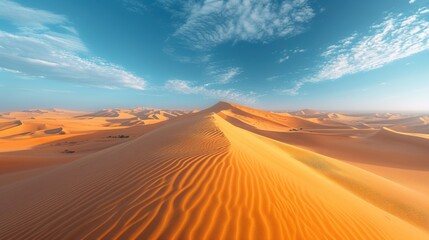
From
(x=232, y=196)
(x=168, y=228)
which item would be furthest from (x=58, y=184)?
(x=232, y=196)

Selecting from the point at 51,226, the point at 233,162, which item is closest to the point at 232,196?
the point at 233,162

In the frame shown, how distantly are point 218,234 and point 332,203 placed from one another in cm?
306

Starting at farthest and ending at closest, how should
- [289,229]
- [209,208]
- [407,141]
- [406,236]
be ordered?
1. [407,141]
2. [406,236]
3. [209,208]
4. [289,229]

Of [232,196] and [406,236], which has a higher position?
[232,196]

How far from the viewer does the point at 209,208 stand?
117 inches

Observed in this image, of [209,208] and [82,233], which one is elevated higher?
[209,208]

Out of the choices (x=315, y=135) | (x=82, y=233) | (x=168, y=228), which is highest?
→ (x=168, y=228)

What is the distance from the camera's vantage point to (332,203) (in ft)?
13.8

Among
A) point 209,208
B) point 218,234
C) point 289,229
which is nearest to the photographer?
point 218,234

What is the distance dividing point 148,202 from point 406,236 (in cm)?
516

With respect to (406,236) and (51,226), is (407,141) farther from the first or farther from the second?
(51,226)

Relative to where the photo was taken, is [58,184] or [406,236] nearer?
[406,236]

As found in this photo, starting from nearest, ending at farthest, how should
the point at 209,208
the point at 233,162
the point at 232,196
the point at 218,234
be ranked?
the point at 218,234
the point at 209,208
the point at 232,196
the point at 233,162

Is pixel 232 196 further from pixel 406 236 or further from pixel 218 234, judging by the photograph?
pixel 406 236
